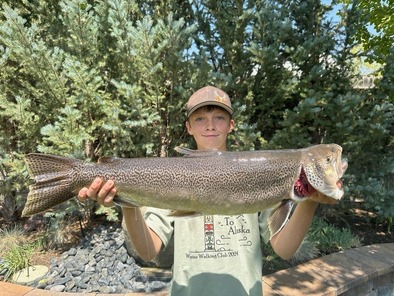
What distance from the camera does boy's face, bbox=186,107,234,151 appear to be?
110 inches

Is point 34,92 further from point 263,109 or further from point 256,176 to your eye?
point 256,176

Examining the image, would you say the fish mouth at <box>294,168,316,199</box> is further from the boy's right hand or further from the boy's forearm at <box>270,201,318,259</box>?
the boy's right hand

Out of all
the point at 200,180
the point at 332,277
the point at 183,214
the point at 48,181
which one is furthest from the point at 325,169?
the point at 332,277

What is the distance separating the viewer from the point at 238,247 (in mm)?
2521

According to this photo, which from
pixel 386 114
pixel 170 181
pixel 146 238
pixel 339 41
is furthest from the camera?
pixel 339 41

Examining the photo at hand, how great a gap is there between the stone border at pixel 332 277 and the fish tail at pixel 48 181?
2167 mm

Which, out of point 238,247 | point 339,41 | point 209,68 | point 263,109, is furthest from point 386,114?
point 238,247

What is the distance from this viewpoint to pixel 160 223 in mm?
2609

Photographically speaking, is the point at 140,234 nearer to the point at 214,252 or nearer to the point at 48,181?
the point at 214,252

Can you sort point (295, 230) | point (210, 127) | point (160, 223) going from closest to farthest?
point (295, 230) → point (160, 223) → point (210, 127)

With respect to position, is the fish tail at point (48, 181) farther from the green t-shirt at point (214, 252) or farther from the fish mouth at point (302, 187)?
the fish mouth at point (302, 187)

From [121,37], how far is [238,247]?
390 centimetres

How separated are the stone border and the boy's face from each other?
6.72 ft

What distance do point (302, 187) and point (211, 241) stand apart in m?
0.82
